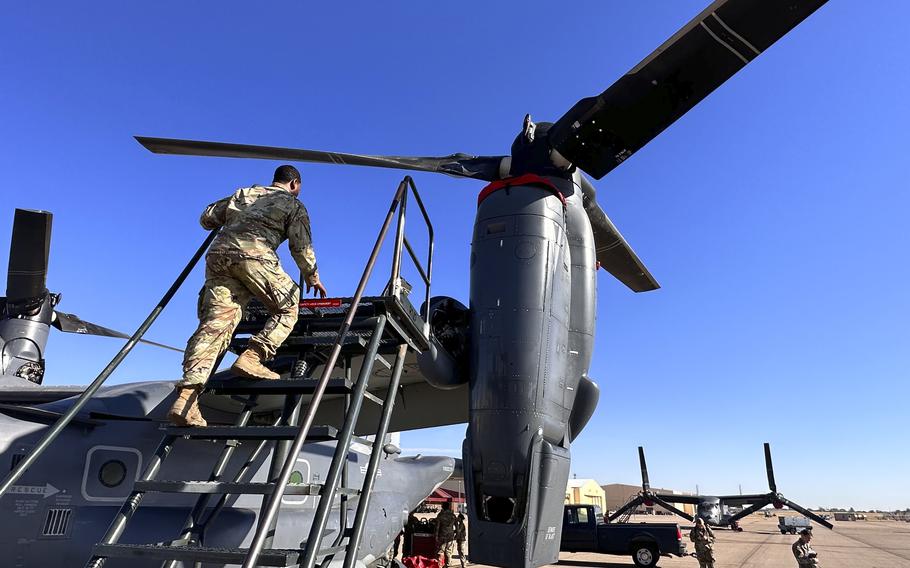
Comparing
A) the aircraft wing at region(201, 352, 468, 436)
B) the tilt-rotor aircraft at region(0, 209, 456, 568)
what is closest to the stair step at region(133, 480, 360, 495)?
the tilt-rotor aircraft at region(0, 209, 456, 568)

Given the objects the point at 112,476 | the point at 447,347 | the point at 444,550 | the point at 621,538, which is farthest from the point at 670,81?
the point at 621,538

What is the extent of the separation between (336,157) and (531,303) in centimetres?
344

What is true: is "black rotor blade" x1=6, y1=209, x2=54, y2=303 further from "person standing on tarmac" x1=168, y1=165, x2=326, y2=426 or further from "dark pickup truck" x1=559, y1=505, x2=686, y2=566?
"dark pickup truck" x1=559, y1=505, x2=686, y2=566

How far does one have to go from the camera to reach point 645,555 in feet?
59.1

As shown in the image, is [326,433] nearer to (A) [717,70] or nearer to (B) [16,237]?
(A) [717,70]

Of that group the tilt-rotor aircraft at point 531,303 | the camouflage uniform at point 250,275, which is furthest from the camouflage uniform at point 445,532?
the camouflage uniform at point 250,275

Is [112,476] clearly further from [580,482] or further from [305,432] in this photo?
[580,482]

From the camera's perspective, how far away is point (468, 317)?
7.18 metres

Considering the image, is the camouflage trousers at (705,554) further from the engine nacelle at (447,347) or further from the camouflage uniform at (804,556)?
the engine nacelle at (447,347)

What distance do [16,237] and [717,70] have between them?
11126 mm

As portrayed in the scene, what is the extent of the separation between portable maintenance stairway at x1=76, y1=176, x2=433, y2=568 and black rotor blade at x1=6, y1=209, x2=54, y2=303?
6.79 m

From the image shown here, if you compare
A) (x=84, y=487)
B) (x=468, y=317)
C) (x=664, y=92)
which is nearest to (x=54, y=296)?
(x=84, y=487)

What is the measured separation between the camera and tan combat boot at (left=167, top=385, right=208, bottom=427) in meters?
3.63

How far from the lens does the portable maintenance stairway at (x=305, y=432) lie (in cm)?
296
